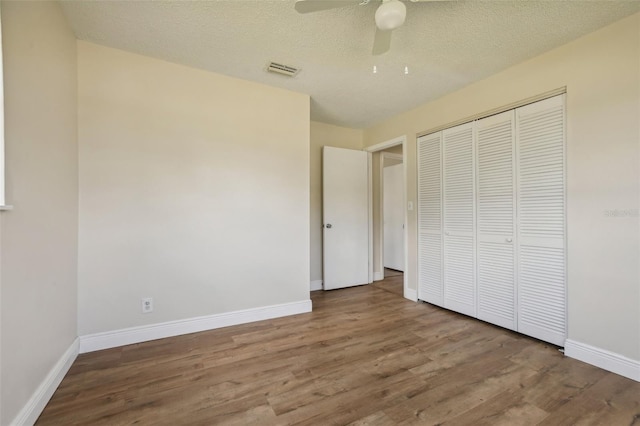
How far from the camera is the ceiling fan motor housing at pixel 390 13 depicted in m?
1.44

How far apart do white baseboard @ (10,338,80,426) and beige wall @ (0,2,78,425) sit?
4cm

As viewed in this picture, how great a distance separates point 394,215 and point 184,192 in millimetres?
4233

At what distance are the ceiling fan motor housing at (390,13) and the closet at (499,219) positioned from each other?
1685 mm

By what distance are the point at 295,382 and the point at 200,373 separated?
0.68 m

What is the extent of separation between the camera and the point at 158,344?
228 cm

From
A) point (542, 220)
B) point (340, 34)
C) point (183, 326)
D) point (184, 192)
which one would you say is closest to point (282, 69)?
point (340, 34)

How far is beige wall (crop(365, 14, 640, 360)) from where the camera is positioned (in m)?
1.81

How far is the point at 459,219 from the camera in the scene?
296cm

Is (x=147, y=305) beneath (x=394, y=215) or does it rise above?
beneath

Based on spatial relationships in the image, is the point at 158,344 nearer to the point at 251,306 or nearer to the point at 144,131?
the point at 251,306

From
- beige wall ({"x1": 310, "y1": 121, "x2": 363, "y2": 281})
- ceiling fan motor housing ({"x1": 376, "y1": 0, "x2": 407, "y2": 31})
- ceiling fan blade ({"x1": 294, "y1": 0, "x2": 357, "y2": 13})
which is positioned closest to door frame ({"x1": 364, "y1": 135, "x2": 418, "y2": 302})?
beige wall ({"x1": 310, "y1": 121, "x2": 363, "y2": 281})

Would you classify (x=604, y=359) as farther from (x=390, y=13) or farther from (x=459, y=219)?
(x=390, y=13)

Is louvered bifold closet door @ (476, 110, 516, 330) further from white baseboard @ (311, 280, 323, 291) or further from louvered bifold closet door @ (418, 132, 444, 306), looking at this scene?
white baseboard @ (311, 280, 323, 291)

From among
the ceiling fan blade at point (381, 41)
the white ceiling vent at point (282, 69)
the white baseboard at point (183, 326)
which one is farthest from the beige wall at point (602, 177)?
the white baseboard at point (183, 326)
